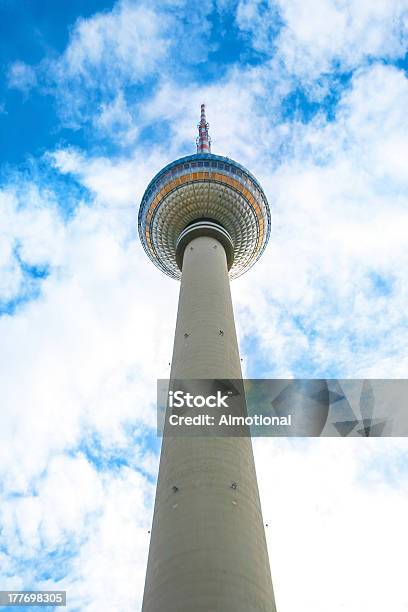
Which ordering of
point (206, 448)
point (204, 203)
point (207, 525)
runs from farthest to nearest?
point (204, 203) → point (206, 448) → point (207, 525)

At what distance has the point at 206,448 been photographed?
89.0 feet

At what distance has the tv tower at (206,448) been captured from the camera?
21500mm

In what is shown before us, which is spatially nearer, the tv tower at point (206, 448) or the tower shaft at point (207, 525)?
the tower shaft at point (207, 525)

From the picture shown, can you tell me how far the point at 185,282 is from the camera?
136 feet

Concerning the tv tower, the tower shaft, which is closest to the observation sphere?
the tv tower

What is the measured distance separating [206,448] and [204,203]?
2880 cm

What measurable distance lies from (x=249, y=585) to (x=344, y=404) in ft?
68.9

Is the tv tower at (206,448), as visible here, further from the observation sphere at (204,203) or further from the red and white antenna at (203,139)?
the red and white antenna at (203,139)

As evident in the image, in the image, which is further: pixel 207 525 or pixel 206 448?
pixel 206 448

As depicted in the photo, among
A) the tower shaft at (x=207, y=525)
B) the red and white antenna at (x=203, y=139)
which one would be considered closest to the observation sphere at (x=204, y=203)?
the red and white antenna at (x=203, y=139)

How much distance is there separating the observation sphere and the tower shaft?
20.1 metres

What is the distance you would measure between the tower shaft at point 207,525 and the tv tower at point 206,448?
5 centimetres

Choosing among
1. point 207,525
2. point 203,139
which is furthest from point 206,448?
point 203,139

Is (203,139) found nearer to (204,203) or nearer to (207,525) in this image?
(204,203)
